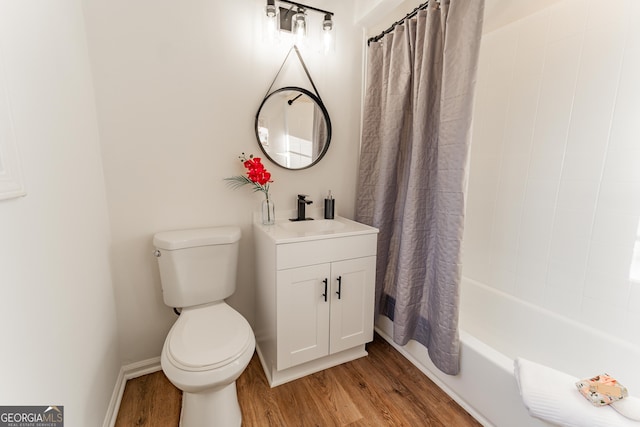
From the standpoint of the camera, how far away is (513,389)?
1.19m

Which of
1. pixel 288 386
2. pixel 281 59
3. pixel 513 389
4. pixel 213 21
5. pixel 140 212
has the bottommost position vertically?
pixel 288 386

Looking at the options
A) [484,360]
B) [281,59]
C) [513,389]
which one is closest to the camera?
[513,389]

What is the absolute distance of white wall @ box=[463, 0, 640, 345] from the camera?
1.40 m

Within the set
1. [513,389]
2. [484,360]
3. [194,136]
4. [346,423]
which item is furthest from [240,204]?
[513,389]

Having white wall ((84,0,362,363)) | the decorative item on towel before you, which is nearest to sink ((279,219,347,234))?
white wall ((84,0,362,363))

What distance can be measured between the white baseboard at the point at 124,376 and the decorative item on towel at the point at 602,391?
1.94 meters

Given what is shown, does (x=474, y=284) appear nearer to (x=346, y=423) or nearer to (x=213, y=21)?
(x=346, y=423)

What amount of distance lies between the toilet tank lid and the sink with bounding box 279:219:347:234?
0.33 m

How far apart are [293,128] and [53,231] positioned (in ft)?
4.32

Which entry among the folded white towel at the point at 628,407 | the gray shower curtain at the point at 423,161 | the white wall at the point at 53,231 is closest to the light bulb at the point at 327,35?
the gray shower curtain at the point at 423,161

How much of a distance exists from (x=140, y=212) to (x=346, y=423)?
1.53m

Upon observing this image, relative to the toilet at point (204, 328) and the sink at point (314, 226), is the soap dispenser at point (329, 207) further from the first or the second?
the toilet at point (204, 328)

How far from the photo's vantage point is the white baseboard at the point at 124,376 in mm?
1337

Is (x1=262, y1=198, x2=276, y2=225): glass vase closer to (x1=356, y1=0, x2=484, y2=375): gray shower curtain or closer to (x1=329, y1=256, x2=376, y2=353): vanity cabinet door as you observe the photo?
(x1=329, y1=256, x2=376, y2=353): vanity cabinet door
